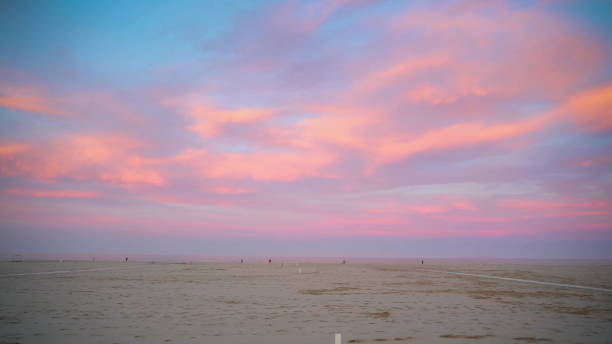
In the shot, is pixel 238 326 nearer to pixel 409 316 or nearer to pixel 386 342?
pixel 386 342

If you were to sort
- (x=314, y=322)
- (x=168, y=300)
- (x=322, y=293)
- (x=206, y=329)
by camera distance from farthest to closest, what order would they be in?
1. (x=322, y=293)
2. (x=168, y=300)
3. (x=314, y=322)
4. (x=206, y=329)

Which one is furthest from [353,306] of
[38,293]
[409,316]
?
[38,293]

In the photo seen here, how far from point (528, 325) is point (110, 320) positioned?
1688cm

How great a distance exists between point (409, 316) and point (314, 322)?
4.47 meters

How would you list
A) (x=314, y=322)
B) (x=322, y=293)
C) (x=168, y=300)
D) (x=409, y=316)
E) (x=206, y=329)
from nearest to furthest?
1. (x=206, y=329)
2. (x=314, y=322)
3. (x=409, y=316)
4. (x=168, y=300)
5. (x=322, y=293)

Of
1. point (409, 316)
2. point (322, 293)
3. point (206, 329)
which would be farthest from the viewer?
point (322, 293)

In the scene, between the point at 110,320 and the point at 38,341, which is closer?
the point at 38,341

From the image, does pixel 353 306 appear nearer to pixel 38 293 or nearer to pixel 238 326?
pixel 238 326

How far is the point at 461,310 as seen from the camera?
1862 centimetres

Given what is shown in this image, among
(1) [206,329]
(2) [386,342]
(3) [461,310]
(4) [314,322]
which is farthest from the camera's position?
(3) [461,310]

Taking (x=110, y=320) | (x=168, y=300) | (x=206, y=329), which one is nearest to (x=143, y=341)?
(x=206, y=329)

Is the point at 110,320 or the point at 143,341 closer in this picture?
the point at 143,341

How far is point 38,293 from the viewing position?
2380 cm

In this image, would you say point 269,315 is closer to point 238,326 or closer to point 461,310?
point 238,326
